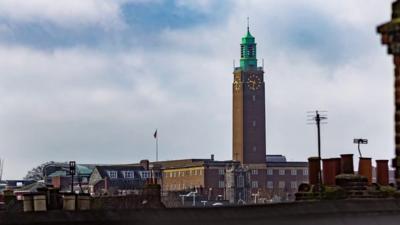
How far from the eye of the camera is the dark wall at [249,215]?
22531mm

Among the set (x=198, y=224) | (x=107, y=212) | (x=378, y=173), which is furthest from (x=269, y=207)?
(x=378, y=173)

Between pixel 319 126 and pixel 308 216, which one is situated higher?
pixel 319 126

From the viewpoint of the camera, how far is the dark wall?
887 inches

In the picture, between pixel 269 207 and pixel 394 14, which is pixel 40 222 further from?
pixel 394 14

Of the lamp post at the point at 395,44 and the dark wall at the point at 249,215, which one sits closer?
the lamp post at the point at 395,44

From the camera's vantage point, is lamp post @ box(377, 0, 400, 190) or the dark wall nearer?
lamp post @ box(377, 0, 400, 190)

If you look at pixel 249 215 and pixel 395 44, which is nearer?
pixel 395 44

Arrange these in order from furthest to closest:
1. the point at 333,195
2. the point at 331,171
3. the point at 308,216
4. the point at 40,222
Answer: the point at 331,171 < the point at 333,195 < the point at 308,216 < the point at 40,222

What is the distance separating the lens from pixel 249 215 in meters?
25.6

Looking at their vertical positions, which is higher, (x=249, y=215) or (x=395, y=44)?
(x=395, y=44)

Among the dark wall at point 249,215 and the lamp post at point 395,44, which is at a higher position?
the lamp post at point 395,44

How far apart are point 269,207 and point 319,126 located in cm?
6582

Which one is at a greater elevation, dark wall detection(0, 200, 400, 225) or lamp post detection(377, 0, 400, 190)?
lamp post detection(377, 0, 400, 190)

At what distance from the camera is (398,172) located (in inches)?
385
